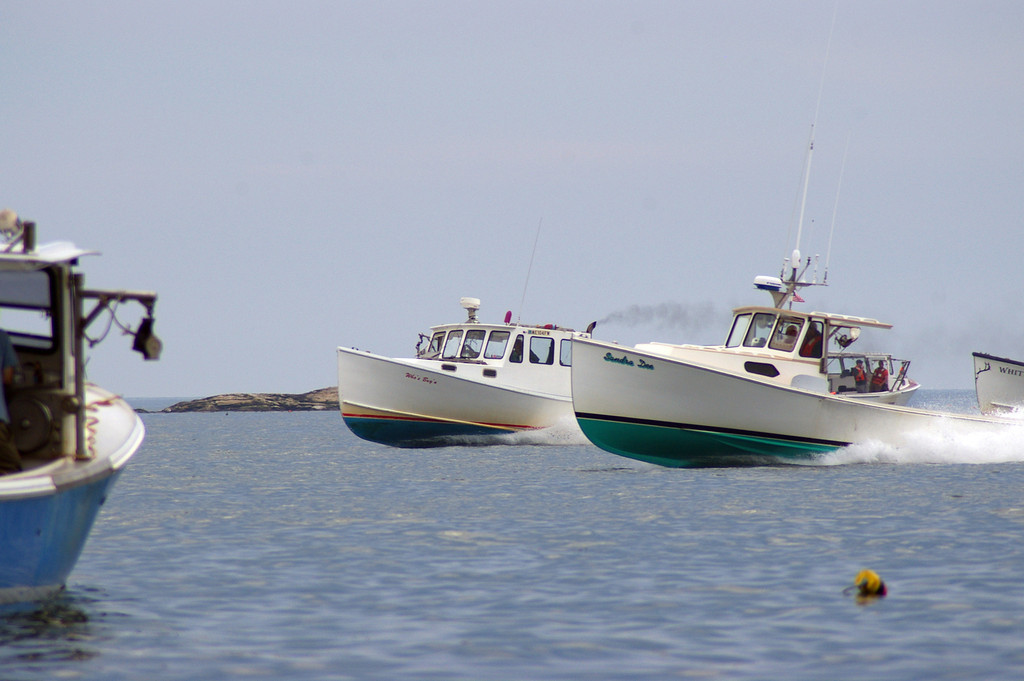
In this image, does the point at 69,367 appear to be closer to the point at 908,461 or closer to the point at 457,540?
the point at 457,540

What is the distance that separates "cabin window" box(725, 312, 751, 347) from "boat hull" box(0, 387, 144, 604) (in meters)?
16.3

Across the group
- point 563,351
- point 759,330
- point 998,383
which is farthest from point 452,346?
point 998,383

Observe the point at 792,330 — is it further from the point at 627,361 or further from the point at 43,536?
the point at 43,536

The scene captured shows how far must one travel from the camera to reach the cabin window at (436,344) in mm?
35466

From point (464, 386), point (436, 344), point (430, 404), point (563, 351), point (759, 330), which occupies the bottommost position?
point (430, 404)

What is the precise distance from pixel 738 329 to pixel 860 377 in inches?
131

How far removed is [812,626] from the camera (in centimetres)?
926

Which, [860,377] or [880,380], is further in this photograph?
[880,380]

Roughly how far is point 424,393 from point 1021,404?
21822mm

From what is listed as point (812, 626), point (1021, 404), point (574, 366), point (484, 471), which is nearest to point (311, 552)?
point (812, 626)

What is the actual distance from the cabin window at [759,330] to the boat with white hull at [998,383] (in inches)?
813

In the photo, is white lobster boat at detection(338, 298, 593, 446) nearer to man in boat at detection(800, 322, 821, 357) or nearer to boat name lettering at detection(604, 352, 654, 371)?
man in boat at detection(800, 322, 821, 357)

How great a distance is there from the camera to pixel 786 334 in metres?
24.5

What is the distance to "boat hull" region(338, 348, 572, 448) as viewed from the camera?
1332 inches
